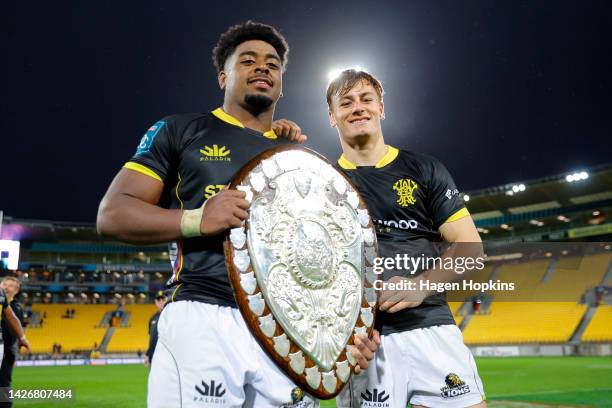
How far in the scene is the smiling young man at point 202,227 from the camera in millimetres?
1794

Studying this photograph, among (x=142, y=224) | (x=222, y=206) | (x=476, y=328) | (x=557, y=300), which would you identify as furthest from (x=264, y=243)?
(x=557, y=300)

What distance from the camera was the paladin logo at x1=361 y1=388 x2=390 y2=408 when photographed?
8.59ft

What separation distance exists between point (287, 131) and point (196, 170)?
508 mm

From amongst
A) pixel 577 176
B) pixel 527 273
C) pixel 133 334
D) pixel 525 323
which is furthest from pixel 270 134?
pixel 133 334

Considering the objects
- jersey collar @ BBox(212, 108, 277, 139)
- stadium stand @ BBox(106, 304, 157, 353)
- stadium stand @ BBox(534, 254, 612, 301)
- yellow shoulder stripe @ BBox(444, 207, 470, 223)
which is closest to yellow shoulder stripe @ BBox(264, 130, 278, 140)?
jersey collar @ BBox(212, 108, 277, 139)

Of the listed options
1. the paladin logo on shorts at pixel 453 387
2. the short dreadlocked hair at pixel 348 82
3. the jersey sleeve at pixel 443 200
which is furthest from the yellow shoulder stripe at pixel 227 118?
the paladin logo on shorts at pixel 453 387

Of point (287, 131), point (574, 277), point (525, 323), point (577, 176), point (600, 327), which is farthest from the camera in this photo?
point (574, 277)

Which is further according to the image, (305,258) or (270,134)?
(270,134)

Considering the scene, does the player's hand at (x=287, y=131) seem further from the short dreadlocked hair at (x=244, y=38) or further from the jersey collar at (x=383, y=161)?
the jersey collar at (x=383, y=161)

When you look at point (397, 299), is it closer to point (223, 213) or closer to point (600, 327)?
point (223, 213)

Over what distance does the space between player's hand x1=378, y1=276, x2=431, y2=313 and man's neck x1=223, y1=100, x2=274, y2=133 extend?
3.20 feet

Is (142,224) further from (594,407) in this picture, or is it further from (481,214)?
(481,214)

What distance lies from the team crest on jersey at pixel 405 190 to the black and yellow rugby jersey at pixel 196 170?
0.98 metres

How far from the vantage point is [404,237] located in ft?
9.31
